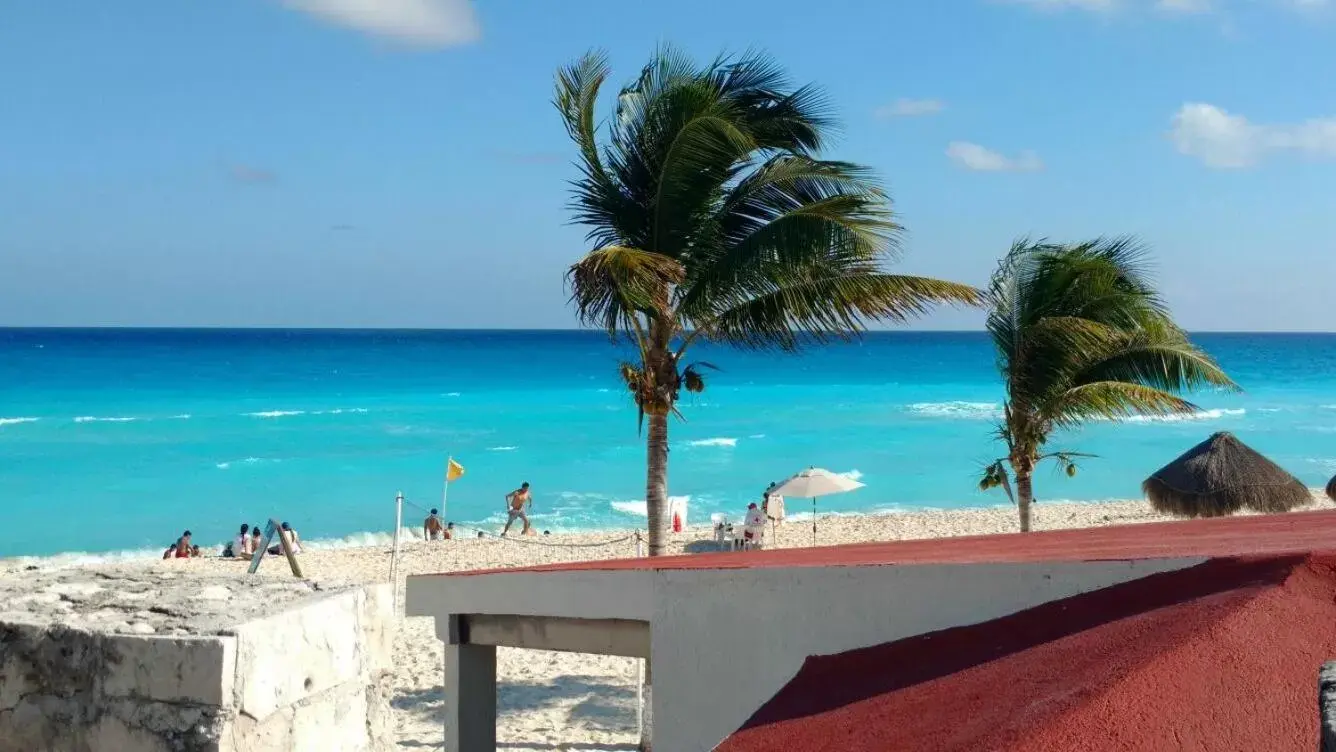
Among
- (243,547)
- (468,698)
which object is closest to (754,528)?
(243,547)

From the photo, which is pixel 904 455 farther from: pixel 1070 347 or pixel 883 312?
pixel 883 312

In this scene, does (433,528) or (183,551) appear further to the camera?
(433,528)

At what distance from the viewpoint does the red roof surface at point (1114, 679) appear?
7.83 feet

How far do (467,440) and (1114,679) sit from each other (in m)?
50.9

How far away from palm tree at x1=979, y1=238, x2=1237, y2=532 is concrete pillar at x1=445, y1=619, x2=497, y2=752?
8.74 m

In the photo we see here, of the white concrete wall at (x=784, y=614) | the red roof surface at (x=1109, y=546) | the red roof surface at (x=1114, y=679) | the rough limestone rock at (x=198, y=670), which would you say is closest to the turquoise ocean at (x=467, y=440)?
the red roof surface at (x=1109, y=546)

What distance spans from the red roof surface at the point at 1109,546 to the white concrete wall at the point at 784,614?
11 centimetres

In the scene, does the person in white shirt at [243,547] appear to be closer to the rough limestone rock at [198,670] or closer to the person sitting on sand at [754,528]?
the person sitting on sand at [754,528]

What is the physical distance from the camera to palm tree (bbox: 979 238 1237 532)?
13.1m

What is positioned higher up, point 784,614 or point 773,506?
point 773,506

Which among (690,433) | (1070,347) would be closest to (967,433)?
(690,433)

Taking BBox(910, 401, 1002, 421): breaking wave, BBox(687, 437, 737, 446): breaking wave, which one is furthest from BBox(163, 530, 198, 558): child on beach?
BBox(910, 401, 1002, 421): breaking wave

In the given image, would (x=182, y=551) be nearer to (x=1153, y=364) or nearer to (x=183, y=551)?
(x=183, y=551)

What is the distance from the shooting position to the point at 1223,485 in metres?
14.5
